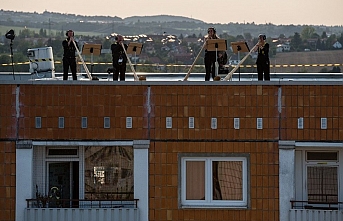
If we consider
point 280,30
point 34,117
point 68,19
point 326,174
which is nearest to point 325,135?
point 326,174

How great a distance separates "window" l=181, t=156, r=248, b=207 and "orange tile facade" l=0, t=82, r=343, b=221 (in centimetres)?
23

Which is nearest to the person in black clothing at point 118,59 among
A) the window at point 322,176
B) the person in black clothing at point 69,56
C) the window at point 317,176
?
the person in black clothing at point 69,56

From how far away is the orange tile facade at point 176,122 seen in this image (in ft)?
78.4

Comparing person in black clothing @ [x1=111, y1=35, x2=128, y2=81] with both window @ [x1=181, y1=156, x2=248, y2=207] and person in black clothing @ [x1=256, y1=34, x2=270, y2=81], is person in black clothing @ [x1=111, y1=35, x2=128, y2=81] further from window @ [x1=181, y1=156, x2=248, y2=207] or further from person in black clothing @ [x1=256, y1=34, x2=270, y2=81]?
person in black clothing @ [x1=256, y1=34, x2=270, y2=81]

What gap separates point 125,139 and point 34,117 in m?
2.00

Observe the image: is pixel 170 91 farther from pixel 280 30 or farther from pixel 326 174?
pixel 280 30

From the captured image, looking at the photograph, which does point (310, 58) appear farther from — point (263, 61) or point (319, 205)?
point (319, 205)

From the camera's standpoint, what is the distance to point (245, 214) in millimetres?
23984

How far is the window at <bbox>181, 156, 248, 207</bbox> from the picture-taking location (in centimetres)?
2420

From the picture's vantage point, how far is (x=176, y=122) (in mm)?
24078

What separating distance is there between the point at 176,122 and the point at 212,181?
1502 millimetres

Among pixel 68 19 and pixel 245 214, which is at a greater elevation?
pixel 68 19

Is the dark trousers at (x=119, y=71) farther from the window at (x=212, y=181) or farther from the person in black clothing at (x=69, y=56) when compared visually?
the window at (x=212, y=181)

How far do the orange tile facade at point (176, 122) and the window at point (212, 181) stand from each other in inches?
9.1
